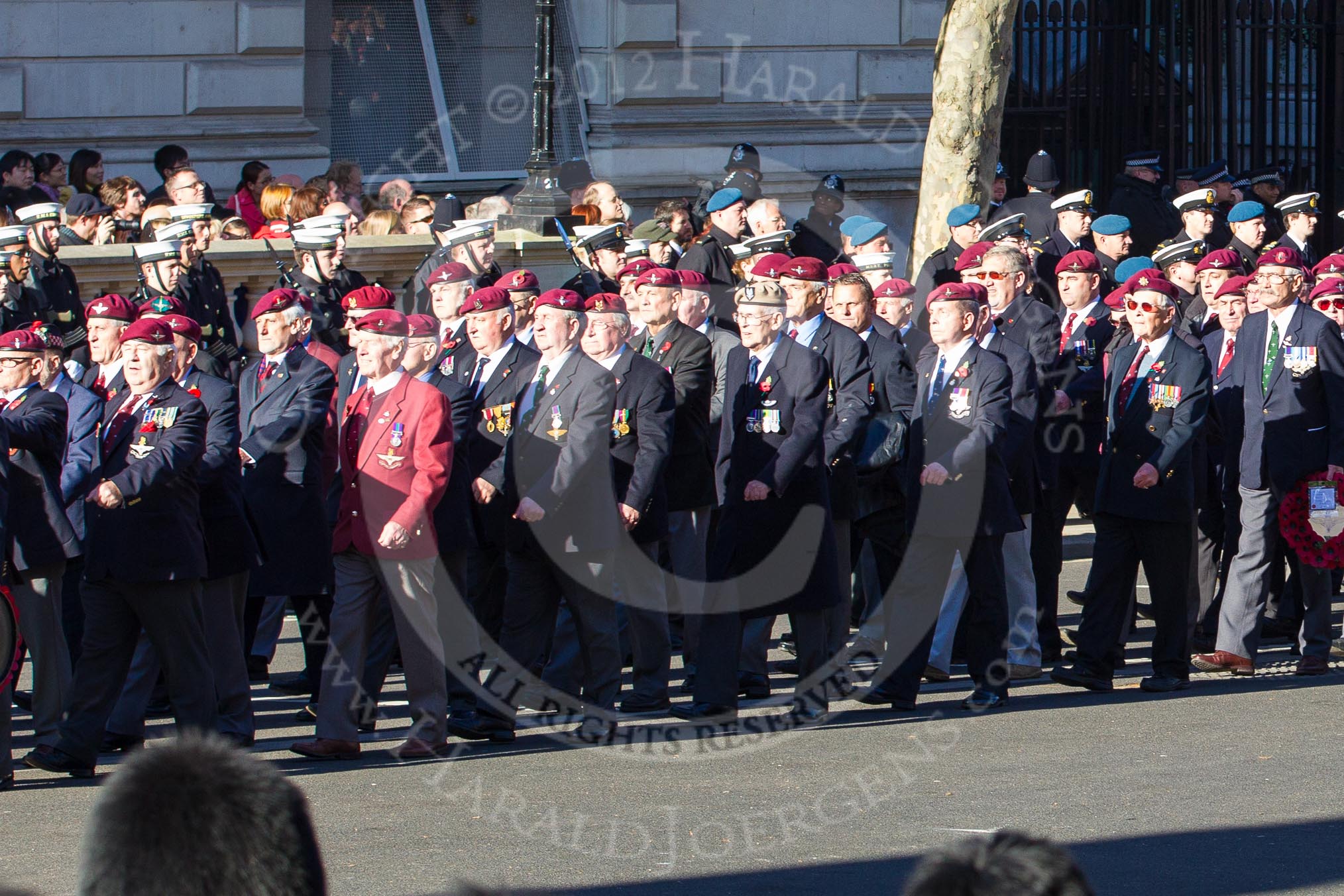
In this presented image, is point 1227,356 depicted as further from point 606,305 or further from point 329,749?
point 329,749

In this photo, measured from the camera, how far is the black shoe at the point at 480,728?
27.4ft

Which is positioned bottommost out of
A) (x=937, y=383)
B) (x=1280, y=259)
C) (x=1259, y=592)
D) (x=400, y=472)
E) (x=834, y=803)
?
(x=834, y=803)

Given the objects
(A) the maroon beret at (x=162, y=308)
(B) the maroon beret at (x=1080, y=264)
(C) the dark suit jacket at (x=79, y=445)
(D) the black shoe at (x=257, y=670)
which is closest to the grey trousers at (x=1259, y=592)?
(B) the maroon beret at (x=1080, y=264)

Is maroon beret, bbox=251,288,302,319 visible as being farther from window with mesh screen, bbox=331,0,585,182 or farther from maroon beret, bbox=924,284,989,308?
window with mesh screen, bbox=331,0,585,182

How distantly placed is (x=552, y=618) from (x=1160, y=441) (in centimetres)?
279

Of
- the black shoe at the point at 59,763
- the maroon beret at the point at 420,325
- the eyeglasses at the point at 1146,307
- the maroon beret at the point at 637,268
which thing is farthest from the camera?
the maroon beret at the point at 637,268

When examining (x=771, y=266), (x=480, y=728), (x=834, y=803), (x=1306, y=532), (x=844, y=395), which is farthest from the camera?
(x=1306, y=532)

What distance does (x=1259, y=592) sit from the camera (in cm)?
953

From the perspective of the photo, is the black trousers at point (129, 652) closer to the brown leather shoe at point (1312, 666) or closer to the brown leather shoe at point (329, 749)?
the brown leather shoe at point (329, 749)

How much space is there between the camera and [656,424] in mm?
8844

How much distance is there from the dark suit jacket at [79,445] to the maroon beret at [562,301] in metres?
1.83

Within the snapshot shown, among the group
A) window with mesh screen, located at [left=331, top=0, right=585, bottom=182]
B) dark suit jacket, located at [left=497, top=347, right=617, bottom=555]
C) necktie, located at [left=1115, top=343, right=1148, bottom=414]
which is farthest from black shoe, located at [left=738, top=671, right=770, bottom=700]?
window with mesh screen, located at [left=331, top=0, right=585, bottom=182]

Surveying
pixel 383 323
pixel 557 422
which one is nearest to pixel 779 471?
pixel 557 422

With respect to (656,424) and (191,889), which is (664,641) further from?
(191,889)
